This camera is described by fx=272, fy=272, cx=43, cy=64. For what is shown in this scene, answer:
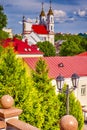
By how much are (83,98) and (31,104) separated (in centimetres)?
1486

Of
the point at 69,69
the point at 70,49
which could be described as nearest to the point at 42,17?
the point at 70,49

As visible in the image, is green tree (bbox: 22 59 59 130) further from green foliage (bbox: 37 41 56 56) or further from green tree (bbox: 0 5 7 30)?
green foliage (bbox: 37 41 56 56)

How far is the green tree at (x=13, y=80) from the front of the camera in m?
11.4

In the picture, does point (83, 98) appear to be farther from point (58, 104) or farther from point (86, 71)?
point (58, 104)

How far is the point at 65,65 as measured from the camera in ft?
87.5

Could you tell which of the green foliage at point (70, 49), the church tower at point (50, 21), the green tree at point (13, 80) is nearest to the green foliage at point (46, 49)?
the green foliage at point (70, 49)

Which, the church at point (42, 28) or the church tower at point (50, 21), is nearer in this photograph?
the church at point (42, 28)

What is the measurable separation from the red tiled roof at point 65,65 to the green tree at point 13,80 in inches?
494

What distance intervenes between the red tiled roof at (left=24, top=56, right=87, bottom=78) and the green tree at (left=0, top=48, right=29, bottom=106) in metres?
12.6

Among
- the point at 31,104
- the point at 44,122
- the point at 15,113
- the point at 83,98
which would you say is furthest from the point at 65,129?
the point at 83,98

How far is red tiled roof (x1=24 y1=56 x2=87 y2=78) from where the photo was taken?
2506 centimetres

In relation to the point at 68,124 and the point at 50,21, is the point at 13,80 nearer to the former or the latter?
the point at 68,124

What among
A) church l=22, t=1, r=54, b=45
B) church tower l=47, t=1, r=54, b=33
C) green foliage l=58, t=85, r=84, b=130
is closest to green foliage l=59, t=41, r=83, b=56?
church l=22, t=1, r=54, b=45

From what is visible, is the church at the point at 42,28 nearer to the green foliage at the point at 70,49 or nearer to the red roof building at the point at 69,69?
the green foliage at the point at 70,49
